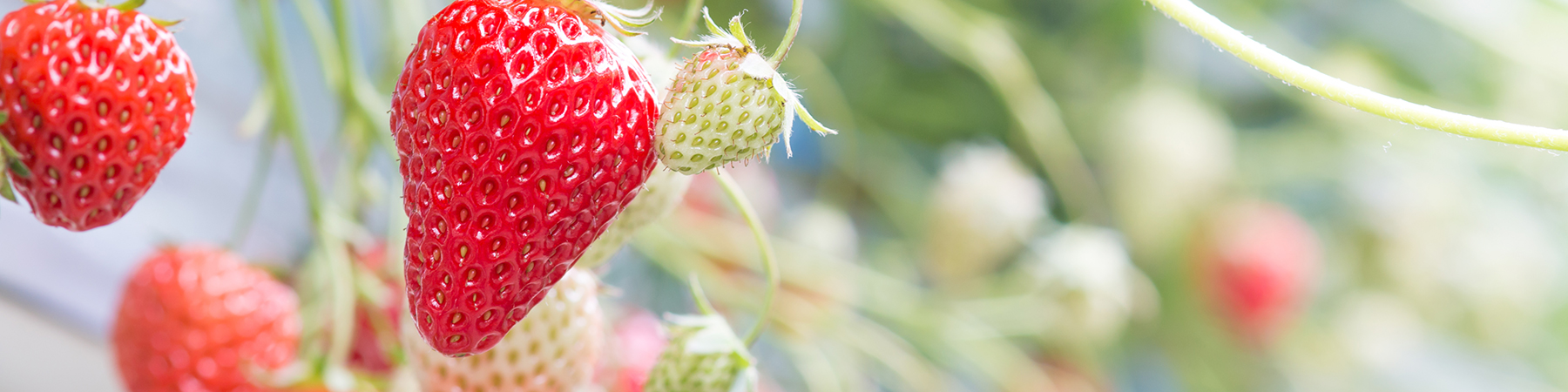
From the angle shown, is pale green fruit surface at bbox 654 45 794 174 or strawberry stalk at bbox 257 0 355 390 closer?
pale green fruit surface at bbox 654 45 794 174

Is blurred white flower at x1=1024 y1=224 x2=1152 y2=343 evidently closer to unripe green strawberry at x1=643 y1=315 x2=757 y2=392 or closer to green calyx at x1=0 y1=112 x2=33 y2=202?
unripe green strawberry at x1=643 y1=315 x2=757 y2=392

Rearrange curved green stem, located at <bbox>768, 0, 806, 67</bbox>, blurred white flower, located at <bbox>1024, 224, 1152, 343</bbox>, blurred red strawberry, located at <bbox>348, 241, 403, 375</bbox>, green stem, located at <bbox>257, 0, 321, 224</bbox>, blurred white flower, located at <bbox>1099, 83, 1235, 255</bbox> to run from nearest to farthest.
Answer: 1. curved green stem, located at <bbox>768, 0, 806, 67</bbox>
2. green stem, located at <bbox>257, 0, 321, 224</bbox>
3. blurred red strawberry, located at <bbox>348, 241, 403, 375</bbox>
4. blurred white flower, located at <bbox>1024, 224, 1152, 343</bbox>
5. blurred white flower, located at <bbox>1099, 83, 1235, 255</bbox>

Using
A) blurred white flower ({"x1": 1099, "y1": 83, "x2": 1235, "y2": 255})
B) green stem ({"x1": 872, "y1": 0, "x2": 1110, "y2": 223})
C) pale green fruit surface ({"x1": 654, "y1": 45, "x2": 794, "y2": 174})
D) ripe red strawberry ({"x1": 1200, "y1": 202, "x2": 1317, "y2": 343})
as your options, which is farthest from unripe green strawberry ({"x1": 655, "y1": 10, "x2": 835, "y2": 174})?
ripe red strawberry ({"x1": 1200, "y1": 202, "x2": 1317, "y2": 343})

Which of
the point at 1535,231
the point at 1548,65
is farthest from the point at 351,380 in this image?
the point at 1535,231

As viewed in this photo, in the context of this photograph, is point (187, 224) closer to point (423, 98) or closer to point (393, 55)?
point (393, 55)

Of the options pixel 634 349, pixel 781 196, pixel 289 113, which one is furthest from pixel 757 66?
pixel 781 196

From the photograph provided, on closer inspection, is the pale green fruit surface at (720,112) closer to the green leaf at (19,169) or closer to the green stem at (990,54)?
the green leaf at (19,169)

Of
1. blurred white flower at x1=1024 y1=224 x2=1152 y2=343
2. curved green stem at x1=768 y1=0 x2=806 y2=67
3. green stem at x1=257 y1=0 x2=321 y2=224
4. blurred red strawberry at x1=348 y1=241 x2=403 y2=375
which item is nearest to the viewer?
curved green stem at x1=768 y1=0 x2=806 y2=67
